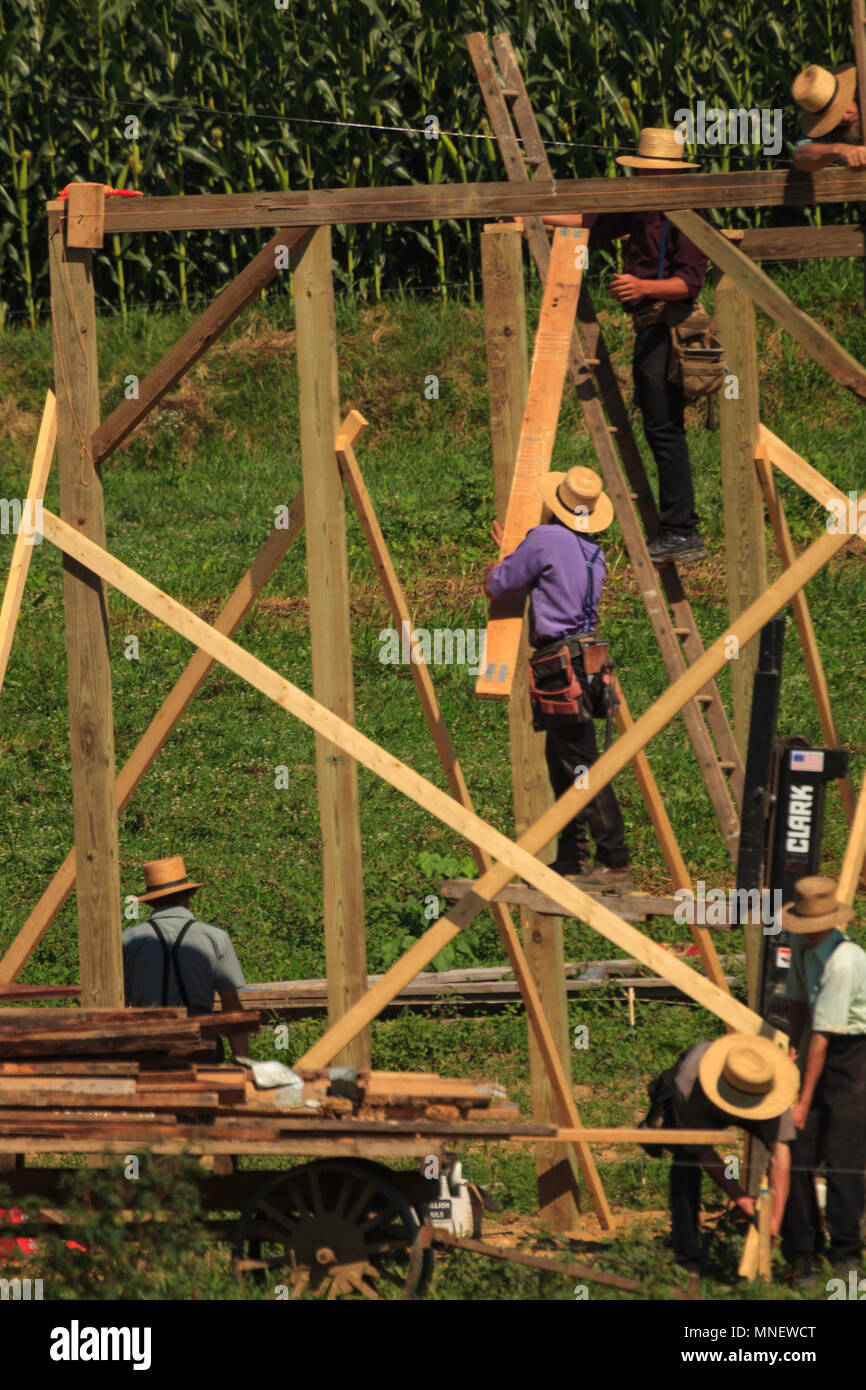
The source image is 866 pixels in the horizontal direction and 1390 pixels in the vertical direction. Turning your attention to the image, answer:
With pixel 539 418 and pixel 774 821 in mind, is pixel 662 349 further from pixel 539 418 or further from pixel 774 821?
pixel 774 821

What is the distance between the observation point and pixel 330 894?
9109 mm

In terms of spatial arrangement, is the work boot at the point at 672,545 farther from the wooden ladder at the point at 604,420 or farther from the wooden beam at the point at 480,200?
the wooden beam at the point at 480,200

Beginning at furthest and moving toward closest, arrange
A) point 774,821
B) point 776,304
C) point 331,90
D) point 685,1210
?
point 331,90 < point 774,821 < point 776,304 < point 685,1210

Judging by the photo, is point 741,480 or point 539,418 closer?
point 539,418

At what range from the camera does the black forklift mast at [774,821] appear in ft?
28.4

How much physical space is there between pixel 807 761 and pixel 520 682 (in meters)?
1.48

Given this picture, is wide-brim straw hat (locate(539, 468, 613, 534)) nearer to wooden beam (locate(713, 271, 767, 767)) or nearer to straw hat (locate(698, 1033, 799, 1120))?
wooden beam (locate(713, 271, 767, 767))

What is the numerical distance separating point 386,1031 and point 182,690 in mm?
2993

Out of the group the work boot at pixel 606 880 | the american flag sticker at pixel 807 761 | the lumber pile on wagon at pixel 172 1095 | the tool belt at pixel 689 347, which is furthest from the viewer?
the tool belt at pixel 689 347

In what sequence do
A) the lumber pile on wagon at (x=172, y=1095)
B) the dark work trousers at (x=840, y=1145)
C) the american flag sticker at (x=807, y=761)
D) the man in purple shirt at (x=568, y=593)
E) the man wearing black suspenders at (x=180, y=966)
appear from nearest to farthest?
the lumber pile on wagon at (x=172, y=1095), the dark work trousers at (x=840, y=1145), the american flag sticker at (x=807, y=761), the man in purple shirt at (x=568, y=593), the man wearing black suspenders at (x=180, y=966)

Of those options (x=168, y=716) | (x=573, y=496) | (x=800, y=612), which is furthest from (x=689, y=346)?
(x=168, y=716)

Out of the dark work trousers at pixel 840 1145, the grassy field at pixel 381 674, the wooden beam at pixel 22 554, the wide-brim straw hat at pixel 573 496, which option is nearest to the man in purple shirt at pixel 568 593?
the wide-brim straw hat at pixel 573 496

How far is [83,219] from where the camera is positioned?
9.01 meters

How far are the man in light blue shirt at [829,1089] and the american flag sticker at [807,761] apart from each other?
67cm
